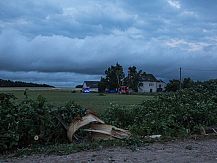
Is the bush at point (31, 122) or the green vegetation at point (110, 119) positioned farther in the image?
the green vegetation at point (110, 119)

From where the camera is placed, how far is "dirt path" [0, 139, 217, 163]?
23.9 feet

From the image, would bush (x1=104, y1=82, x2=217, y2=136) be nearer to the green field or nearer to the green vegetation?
the green vegetation

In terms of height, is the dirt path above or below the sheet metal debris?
below

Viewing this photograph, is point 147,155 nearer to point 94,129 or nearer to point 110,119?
point 94,129

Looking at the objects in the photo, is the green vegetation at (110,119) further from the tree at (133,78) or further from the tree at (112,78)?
the tree at (133,78)

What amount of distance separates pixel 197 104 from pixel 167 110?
1178mm

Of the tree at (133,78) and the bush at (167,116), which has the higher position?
the tree at (133,78)

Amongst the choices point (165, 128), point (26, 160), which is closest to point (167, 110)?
point (165, 128)

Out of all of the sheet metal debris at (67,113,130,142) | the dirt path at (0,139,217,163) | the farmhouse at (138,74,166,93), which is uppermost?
the farmhouse at (138,74,166,93)

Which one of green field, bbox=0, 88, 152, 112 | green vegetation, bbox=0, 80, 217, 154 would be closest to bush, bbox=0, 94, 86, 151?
green vegetation, bbox=0, 80, 217, 154

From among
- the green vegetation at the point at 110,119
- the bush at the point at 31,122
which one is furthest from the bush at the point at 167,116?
the bush at the point at 31,122

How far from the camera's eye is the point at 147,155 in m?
7.71

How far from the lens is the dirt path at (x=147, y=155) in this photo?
7.30 meters

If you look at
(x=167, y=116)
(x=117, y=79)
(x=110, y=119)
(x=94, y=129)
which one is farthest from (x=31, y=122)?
(x=117, y=79)
